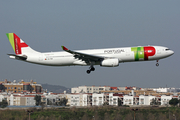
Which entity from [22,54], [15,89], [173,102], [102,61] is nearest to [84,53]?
[102,61]

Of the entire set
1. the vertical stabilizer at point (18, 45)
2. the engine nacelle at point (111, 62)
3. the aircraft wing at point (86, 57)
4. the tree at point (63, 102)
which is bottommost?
the tree at point (63, 102)

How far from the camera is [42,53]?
2146 inches

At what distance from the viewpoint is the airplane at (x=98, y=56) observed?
1978 inches

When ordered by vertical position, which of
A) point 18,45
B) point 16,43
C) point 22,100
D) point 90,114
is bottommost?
point 90,114

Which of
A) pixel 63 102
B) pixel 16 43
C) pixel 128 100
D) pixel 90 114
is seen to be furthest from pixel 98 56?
pixel 63 102

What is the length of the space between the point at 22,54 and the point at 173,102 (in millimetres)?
59183

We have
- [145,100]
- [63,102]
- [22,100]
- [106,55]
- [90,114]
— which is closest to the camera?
[106,55]

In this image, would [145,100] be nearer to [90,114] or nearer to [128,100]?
[128,100]

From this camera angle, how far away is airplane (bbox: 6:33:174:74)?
50.2 metres

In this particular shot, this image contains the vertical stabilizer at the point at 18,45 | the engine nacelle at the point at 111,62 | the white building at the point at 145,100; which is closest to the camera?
the engine nacelle at the point at 111,62

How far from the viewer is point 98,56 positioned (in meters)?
50.2

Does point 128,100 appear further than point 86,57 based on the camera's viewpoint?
Yes

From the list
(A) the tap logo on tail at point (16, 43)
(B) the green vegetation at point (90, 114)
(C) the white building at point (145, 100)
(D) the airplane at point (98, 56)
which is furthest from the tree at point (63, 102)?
(D) the airplane at point (98, 56)

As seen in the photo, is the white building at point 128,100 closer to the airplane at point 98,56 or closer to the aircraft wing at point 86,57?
the airplane at point 98,56
